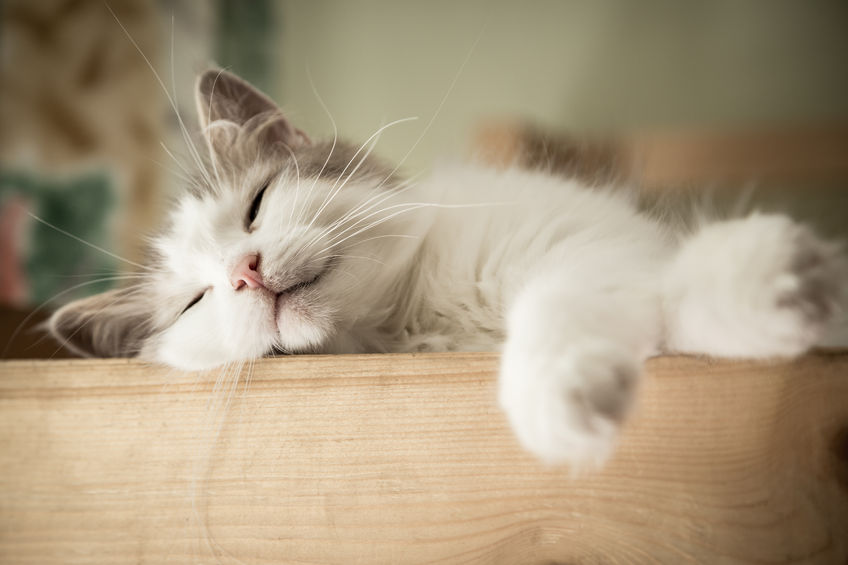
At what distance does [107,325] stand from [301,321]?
521 millimetres

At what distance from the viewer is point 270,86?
9.33ft

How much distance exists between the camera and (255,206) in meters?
1.06

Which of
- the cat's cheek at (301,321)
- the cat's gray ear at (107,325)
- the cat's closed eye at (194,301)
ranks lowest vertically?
the cat's gray ear at (107,325)

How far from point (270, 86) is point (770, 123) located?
2466 millimetres

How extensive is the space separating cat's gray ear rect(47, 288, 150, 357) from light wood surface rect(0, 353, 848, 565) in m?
0.29

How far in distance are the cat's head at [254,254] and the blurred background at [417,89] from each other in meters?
1.13

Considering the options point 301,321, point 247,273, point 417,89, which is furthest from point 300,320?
point 417,89

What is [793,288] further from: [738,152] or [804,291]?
[738,152]

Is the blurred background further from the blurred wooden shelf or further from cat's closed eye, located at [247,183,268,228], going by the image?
cat's closed eye, located at [247,183,268,228]

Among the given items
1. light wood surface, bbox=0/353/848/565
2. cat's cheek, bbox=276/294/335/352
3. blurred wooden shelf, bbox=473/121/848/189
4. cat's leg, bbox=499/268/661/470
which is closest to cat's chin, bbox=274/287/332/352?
cat's cheek, bbox=276/294/335/352

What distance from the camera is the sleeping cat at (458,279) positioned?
0.56 m

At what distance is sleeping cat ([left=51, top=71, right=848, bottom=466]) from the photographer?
1.84 ft

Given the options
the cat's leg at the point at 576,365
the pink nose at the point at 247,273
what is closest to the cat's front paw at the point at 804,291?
the cat's leg at the point at 576,365

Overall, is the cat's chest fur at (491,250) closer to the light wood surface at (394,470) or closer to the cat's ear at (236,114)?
the light wood surface at (394,470)
